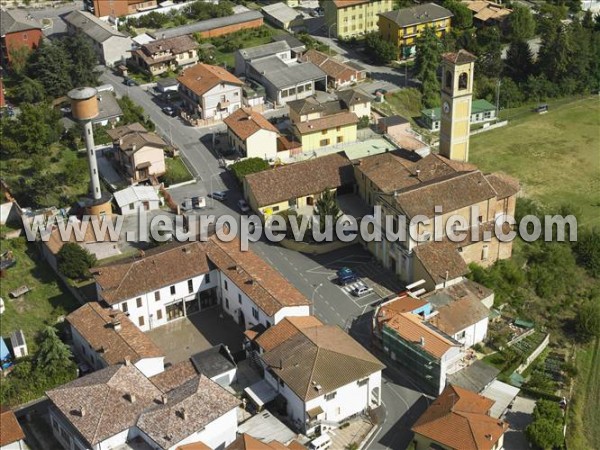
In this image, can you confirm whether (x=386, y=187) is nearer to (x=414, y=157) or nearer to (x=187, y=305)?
(x=414, y=157)

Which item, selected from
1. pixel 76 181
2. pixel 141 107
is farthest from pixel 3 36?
pixel 76 181

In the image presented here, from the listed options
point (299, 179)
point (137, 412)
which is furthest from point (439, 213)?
point (137, 412)

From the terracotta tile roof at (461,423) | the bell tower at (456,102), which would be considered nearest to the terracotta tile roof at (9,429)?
the terracotta tile roof at (461,423)

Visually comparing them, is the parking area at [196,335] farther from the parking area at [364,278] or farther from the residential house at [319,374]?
the parking area at [364,278]

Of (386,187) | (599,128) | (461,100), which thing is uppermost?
(461,100)

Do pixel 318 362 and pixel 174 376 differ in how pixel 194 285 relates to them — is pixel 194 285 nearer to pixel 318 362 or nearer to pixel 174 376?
pixel 174 376

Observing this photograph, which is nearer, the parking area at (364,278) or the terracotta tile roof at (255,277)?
the terracotta tile roof at (255,277)
